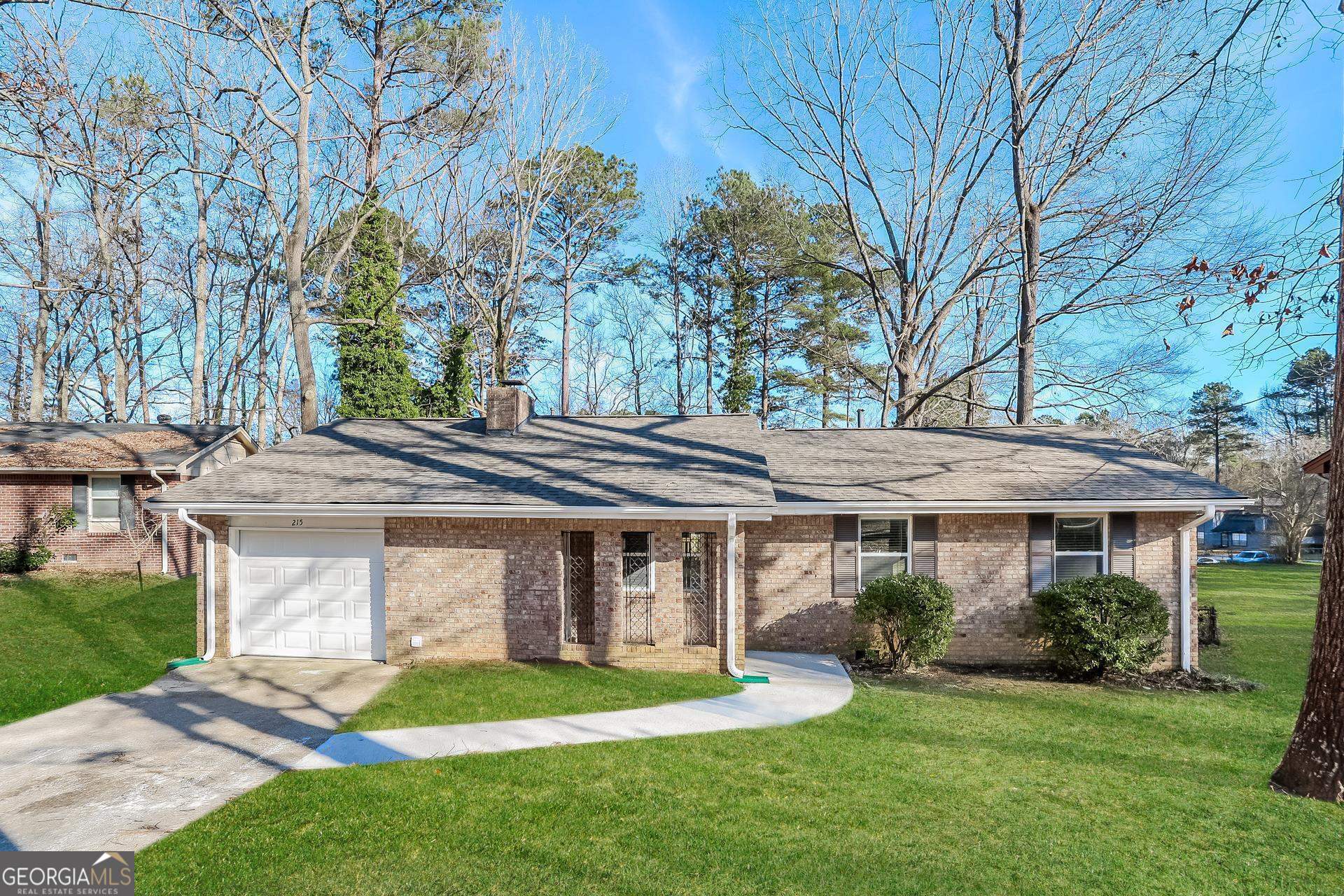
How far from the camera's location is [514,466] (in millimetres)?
10594

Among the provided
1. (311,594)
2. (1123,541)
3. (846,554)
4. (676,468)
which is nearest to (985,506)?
(846,554)

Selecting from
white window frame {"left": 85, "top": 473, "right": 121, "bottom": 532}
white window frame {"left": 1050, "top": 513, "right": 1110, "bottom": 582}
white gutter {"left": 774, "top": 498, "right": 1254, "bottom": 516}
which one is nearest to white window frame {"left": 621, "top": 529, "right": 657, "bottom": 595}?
white gutter {"left": 774, "top": 498, "right": 1254, "bottom": 516}

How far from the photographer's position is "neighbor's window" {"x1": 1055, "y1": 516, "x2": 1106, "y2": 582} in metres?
10.3

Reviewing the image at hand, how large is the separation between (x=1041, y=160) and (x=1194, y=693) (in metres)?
12.0

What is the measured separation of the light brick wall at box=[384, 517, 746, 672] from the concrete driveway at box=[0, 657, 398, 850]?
976mm

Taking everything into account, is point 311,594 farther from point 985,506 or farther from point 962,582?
point 985,506

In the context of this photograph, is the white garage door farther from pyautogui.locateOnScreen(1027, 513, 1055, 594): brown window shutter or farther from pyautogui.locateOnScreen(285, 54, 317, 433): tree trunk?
pyautogui.locateOnScreen(1027, 513, 1055, 594): brown window shutter

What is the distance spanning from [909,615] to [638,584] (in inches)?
153

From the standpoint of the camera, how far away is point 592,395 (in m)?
32.4

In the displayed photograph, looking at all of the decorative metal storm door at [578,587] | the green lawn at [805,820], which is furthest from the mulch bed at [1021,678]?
the decorative metal storm door at [578,587]

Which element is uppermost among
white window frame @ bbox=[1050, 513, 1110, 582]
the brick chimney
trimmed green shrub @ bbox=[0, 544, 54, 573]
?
the brick chimney

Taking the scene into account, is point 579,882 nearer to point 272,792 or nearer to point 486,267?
point 272,792

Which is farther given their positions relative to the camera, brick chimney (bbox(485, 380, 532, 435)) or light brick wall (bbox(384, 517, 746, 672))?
brick chimney (bbox(485, 380, 532, 435))

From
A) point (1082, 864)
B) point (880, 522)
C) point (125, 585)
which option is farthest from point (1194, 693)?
point (125, 585)
